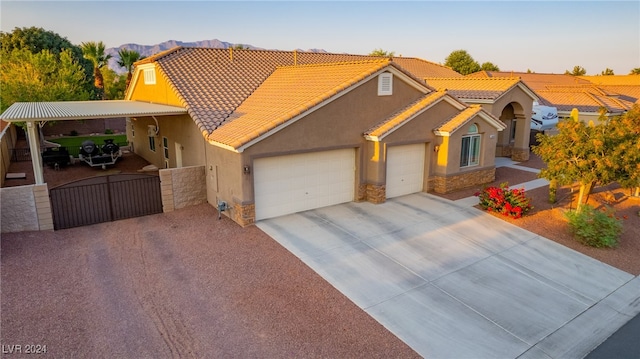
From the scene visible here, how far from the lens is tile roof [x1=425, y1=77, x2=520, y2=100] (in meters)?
22.7

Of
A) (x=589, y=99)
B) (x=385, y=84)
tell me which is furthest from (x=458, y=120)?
(x=589, y=99)

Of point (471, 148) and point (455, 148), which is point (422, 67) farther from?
point (455, 148)

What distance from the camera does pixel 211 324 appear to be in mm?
8070

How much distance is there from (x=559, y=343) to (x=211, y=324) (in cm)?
689

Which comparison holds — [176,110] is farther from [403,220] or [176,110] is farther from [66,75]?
[66,75]

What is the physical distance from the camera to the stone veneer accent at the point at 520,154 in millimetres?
24531

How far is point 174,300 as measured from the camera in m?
8.94

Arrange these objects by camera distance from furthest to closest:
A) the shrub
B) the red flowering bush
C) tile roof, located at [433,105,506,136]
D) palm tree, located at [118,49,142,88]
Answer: palm tree, located at [118,49,142,88] → tile roof, located at [433,105,506,136] → the red flowering bush → the shrub

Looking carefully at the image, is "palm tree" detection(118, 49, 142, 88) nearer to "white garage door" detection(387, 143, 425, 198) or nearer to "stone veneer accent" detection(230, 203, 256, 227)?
"stone veneer accent" detection(230, 203, 256, 227)

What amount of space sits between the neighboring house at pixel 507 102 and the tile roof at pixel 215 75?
8071 mm

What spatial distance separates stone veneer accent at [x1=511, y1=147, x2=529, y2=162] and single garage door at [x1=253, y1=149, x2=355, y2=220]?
46.4 feet

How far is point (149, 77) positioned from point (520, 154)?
2188 centimetres

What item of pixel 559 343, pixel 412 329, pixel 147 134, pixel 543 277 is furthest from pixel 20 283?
pixel 147 134

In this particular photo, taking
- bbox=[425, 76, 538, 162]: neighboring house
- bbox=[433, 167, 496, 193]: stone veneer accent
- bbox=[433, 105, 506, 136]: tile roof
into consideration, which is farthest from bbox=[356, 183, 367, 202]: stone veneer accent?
bbox=[425, 76, 538, 162]: neighboring house
